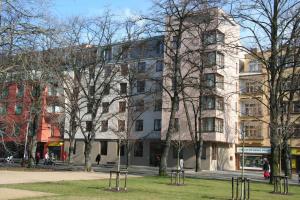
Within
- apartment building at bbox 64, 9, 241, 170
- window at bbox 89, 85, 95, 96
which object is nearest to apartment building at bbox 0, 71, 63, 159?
window at bbox 89, 85, 95, 96

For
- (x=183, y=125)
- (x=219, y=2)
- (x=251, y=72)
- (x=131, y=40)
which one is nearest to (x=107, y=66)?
(x=131, y=40)

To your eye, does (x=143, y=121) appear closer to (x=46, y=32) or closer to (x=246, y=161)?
(x=246, y=161)

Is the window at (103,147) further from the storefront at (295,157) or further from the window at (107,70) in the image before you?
the window at (107,70)

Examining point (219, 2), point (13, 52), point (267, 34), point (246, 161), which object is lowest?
point (246, 161)

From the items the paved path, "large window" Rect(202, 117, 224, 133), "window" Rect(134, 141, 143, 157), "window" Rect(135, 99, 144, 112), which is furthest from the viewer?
"window" Rect(134, 141, 143, 157)

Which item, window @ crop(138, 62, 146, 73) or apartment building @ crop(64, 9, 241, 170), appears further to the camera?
apartment building @ crop(64, 9, 241, 170)

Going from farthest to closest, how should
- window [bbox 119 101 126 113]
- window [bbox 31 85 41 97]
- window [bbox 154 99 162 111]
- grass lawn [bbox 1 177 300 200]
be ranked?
window [bbox 154 99 162 111]
window [bbox 119 101 126 113]
window [bbox 31 85 41 97]
grass lawn [bbox 1 177 300 200]

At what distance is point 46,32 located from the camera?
17.7 m

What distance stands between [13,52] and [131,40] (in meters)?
22.3

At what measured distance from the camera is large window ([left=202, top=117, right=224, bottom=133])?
6194 centimetres

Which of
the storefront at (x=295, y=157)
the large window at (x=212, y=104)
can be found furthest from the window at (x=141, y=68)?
the storefront at (x=295, y=157)

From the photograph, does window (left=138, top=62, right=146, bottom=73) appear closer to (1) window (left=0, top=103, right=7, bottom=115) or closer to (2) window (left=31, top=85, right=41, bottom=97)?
(2) window (left=31, top=85, right=41, bottom=97)

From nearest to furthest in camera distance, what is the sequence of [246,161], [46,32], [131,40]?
[46,32] → [131,40] → [246,161]

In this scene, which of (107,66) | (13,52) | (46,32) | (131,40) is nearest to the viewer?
(46,32)
